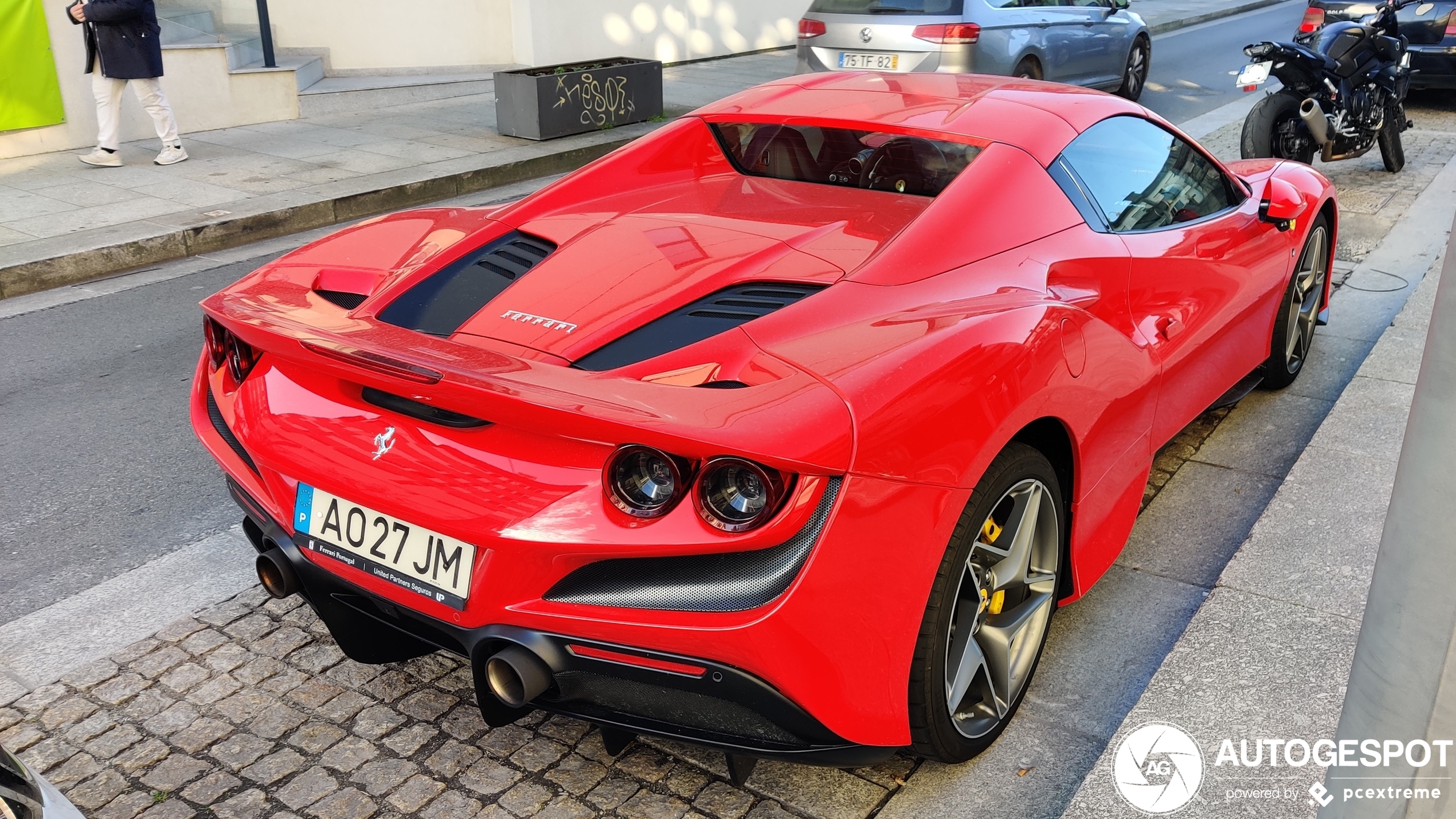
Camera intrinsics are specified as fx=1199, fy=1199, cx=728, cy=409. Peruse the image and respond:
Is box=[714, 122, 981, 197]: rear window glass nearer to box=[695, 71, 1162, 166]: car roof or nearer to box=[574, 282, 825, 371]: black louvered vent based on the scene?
box=[695, 71, 1162, 166]: car roof

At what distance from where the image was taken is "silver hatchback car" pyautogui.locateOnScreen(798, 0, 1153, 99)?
10438 mm

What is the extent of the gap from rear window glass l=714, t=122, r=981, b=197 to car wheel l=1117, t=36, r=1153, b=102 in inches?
409

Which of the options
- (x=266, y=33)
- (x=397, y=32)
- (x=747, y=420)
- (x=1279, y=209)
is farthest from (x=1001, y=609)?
(x=397, y=32)

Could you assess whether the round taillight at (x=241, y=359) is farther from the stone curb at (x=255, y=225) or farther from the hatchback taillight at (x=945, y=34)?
the hatchback taillight at (x=945, y=34)

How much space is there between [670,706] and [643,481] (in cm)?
44

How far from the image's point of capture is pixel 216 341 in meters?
3.03

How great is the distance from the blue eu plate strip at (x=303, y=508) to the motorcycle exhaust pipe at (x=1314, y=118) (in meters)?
8.32

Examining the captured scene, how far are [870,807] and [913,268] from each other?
1.24 m

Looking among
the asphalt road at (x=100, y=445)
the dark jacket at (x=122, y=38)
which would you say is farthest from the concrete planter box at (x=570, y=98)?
the asphalt road at (x=100, y=445)

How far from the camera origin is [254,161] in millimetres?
9984

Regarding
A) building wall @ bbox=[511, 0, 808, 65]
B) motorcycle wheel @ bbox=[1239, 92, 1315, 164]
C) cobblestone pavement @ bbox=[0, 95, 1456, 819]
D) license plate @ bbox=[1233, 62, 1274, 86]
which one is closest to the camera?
cobblestone pavement @ bbox=[0, 95, 1456, 819]

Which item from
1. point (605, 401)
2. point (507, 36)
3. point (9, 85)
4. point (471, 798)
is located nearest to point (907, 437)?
point (605, 401)

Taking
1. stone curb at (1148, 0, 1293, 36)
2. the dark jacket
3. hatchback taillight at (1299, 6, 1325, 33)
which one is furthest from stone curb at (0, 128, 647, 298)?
stone curb at (1148, 0, 1293, 36)

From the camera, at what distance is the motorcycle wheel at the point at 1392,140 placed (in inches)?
366
